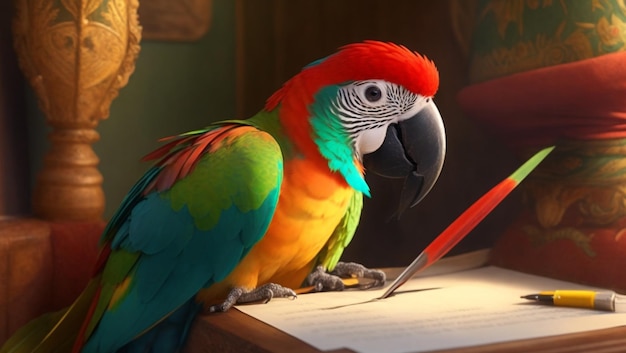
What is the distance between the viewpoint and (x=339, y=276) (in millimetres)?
888

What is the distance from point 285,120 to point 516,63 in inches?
13.1

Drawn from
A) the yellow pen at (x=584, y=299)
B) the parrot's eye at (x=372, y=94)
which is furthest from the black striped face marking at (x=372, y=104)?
the yellow pen at (x=584, y=299)

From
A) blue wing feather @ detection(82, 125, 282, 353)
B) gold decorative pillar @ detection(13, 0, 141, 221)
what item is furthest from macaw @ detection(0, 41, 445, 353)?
gold decorative pillar @ detection(13, 0, 141, 221)

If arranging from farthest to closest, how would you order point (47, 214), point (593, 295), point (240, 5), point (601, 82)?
point (240, 5)
point (47, 214)
point (601, 82)
point (593, 295)

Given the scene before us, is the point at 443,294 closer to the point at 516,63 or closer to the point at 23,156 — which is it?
the point at 516,63

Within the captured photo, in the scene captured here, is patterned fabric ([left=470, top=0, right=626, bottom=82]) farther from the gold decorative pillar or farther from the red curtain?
the red curtain

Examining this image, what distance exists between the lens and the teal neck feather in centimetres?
77

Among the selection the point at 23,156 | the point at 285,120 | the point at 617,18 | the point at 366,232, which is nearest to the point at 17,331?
the point at 23,156

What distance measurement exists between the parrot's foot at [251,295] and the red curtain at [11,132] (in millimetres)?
444

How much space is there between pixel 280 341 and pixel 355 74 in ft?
1.03

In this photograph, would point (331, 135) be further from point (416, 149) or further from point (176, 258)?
point (176, 258)

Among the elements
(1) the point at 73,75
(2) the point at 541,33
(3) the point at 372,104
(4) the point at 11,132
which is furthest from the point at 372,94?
(4) the point at 11,132

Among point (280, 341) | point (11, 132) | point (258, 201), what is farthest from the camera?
point (11, 132)

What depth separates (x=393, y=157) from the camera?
795 millimetres
